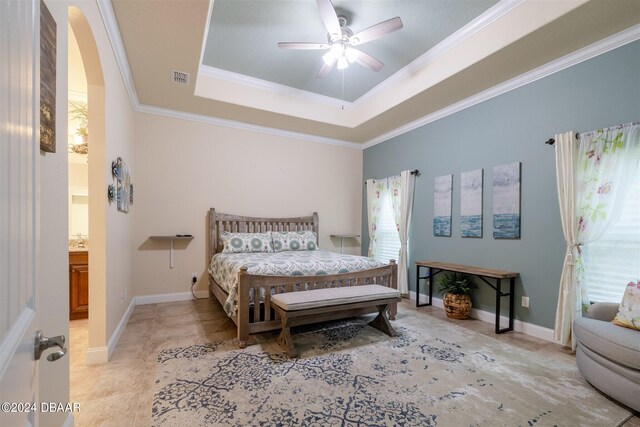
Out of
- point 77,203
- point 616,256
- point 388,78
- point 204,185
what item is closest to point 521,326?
point 616,256

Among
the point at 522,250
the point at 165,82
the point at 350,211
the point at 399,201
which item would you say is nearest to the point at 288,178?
the point at 350,211

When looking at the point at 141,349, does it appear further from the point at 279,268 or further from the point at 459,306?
the point at 459,306

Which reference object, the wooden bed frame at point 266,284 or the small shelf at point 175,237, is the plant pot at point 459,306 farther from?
the small shelf at point 175,237

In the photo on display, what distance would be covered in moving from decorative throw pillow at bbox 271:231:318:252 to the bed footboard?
1502mm

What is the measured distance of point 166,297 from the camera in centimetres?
432

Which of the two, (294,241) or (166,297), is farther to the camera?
(294,241)

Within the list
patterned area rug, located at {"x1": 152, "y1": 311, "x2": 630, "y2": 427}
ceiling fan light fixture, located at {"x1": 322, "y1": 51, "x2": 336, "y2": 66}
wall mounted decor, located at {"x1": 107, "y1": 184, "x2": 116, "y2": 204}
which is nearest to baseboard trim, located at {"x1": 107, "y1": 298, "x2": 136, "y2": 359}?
patterned area rug, located at {"x1": 152, "y1": 311, "x2": 630, "y2": 427}

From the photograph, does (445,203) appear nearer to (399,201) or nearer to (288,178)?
(399,201)

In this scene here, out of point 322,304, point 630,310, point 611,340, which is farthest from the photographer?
point 322,304

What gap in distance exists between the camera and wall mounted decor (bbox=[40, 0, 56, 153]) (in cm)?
120

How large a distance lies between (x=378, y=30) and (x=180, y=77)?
7.49 ft

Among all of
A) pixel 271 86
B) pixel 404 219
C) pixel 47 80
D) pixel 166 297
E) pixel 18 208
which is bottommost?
pixel 166 297

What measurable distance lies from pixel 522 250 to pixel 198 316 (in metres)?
3.85

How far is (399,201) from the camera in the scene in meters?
4.88
